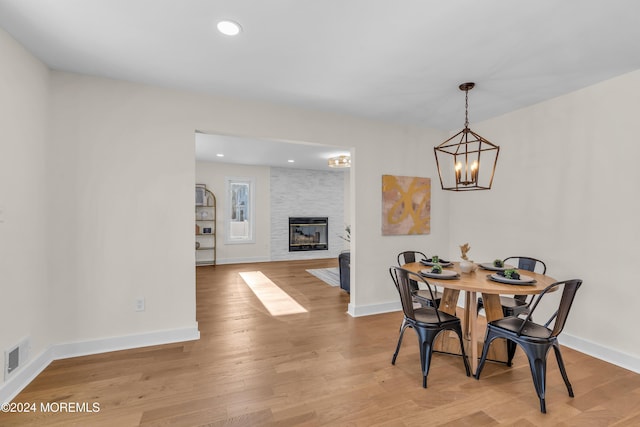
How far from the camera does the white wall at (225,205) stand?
749cm

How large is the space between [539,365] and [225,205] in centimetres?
695

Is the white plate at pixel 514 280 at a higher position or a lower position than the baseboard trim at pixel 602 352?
higher

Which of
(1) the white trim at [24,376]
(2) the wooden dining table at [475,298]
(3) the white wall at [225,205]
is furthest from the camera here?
(3) the white wall at [225,205]

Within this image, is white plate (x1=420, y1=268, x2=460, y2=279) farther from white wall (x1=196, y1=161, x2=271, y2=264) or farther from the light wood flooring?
white wall (x1=196, y1=161, x2=271, y2=264)

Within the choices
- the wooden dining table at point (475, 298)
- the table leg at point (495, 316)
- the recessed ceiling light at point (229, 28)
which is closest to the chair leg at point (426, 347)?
the wooden dining table at point (475, 298)

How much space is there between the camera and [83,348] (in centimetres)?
272

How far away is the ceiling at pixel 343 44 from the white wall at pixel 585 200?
0.29 m

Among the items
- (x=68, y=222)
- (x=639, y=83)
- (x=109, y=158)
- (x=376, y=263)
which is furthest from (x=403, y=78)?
(x=68, y=222)

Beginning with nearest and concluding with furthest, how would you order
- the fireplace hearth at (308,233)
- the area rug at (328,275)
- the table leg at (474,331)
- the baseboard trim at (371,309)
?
1. the table leg at (474,331)
2. the baseboard trim at (371,309)
3. the area rug at (328,275)
4. the fireplace hearth at (308,233)

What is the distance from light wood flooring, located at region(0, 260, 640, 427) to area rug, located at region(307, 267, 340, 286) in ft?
7.65

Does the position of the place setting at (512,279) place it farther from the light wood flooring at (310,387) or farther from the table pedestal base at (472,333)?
the light wood flooring at (310,387)

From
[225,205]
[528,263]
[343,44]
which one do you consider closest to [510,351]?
[528,263]

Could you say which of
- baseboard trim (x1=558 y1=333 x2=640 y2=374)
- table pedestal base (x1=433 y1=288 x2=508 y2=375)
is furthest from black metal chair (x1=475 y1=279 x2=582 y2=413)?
baseboard trim (x1=558 y1=333 x2=640 y2=374)

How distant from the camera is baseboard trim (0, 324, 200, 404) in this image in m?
2.14
